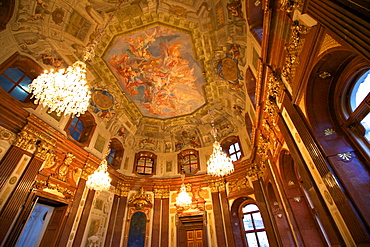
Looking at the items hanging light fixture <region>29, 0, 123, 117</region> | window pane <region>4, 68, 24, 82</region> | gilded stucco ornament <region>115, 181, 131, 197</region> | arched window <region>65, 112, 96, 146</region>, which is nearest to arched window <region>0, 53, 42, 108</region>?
window pane <region>4, 68, 24, 82</region>

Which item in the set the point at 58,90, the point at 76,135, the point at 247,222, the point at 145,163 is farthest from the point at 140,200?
the point at 58,90

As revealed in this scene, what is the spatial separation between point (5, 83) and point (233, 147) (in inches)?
435

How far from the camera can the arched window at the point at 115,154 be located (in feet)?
36.7

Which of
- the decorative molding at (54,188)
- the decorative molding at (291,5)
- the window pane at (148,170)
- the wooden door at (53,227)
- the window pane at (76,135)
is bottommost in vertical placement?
the wooden door at (53,227)

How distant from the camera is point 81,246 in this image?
303 inches

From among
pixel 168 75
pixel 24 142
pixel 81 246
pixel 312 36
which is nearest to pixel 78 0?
pixel 168 75

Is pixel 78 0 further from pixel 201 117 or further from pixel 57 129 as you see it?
pixel 201 117

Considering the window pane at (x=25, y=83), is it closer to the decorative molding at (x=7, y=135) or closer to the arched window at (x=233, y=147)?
the decorative molding at (x=7, y=135)

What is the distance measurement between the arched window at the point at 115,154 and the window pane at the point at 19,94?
16.4ft

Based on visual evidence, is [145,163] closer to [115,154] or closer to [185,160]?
[115,154]

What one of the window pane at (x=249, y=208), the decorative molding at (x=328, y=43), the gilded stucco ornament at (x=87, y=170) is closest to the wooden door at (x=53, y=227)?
the gilded stucco ornament at (x=87, y=170)

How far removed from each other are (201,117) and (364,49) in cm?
995

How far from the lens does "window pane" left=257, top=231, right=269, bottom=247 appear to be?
8333 mm

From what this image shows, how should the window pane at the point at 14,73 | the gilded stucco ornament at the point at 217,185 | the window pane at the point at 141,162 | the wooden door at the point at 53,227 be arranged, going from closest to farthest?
the window pane at the point at 14,73 < the wooden door at the point at 53,227 < the gilded stucco ornament at the point at 217,185 < the window pane at the point at 141,162
